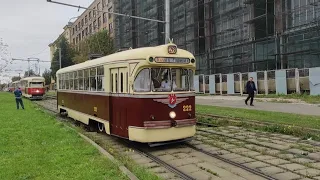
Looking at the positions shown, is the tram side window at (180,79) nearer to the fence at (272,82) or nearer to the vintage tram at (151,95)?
the vintage tram at (151,95)

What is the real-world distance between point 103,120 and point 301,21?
2697 cm

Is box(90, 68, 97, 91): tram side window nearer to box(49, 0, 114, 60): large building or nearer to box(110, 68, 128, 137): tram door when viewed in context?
box(110, 68, 128, 137): tram door

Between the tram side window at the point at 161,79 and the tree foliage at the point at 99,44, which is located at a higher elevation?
the tree foliage at the point at 99,44

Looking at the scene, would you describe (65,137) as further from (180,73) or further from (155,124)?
(180,73)

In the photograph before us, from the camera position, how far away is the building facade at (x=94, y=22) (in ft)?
251

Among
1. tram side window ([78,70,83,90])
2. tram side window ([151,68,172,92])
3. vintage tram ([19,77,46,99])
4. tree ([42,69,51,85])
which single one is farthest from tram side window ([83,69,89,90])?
tree ([42,69,51,85])

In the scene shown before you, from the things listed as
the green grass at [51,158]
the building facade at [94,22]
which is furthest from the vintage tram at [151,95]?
the building facade at [94,22]

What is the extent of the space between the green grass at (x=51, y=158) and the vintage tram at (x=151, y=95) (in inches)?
50.7

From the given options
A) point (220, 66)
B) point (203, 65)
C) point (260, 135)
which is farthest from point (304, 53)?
point (260, 135)

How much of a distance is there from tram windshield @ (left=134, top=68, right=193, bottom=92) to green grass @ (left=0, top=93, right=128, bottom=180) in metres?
2.15

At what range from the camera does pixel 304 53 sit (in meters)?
32.4

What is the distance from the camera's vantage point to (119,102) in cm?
1099

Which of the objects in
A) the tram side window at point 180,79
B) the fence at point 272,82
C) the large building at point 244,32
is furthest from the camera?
the large building at point 244,32

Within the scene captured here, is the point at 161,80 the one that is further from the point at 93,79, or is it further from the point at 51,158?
the point at 93,79
